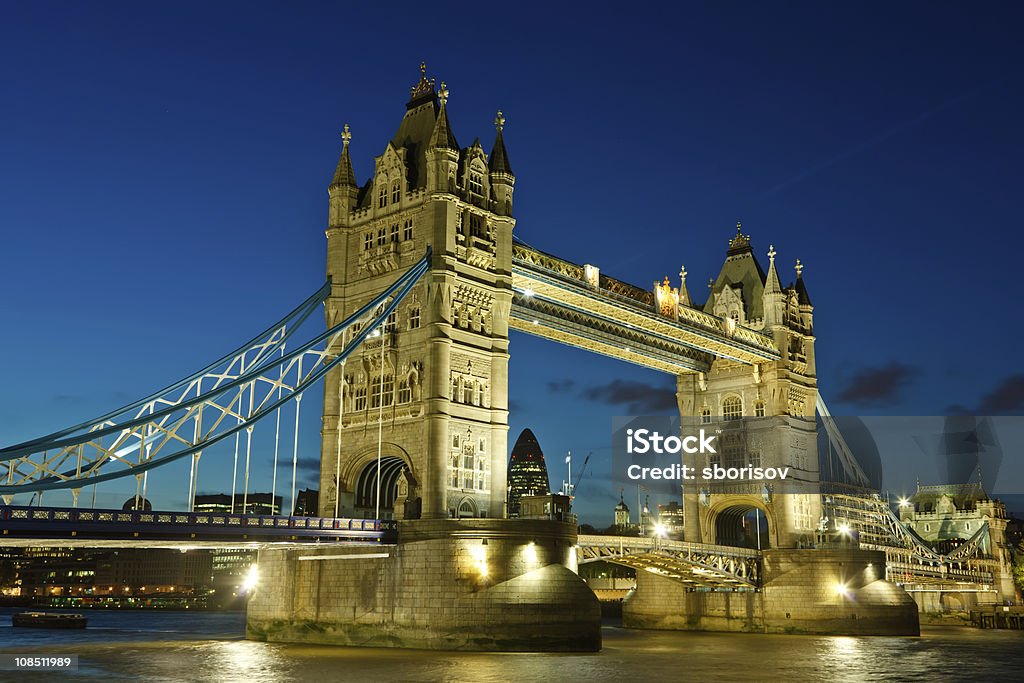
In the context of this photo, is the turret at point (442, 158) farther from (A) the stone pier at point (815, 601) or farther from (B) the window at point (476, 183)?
(A) the stone pier at point (815, 601)

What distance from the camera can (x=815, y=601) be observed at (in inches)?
2820

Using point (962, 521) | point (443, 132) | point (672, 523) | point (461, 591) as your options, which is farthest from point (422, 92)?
point (962, 521)

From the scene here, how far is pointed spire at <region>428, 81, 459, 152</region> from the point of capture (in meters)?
53.9

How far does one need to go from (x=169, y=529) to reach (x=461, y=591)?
12615 mm

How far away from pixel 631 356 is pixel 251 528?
118ft

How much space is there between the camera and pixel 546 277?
2352 inches

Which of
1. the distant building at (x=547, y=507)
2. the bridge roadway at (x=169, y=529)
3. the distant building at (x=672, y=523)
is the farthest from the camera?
the distant building at (x=672, y=523)

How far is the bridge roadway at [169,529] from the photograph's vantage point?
38.4m

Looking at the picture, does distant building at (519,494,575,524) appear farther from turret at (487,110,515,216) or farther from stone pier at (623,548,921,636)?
stone pier at (623,548,921,636)

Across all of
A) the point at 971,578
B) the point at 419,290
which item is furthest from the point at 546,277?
the point at 971,578

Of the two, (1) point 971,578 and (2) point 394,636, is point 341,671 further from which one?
(1) point 971,578

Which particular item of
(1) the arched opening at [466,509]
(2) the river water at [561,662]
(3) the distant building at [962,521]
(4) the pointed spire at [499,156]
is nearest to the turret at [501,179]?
(4) the pointed spire at [499,156]

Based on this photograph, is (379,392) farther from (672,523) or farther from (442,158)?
(672,523)

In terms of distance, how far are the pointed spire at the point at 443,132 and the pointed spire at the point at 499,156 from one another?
2.72 meters
